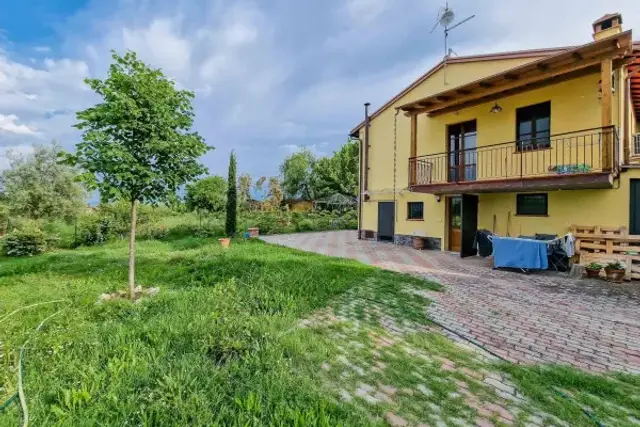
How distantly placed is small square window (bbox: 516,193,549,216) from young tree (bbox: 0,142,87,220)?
64.9 ft

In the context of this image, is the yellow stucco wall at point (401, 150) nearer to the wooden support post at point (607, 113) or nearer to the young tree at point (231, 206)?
the wooden support post at point (607, 113)

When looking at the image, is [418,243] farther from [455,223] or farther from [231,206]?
[231,206]

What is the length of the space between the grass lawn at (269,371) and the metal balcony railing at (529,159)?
20.9ft

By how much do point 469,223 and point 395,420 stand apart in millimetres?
9558

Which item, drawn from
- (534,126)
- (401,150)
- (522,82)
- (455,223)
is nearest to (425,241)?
(455,223)

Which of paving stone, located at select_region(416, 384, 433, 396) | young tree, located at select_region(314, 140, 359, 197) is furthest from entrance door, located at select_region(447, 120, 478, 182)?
young tree, located at select_region(314, 140, 359, 197)

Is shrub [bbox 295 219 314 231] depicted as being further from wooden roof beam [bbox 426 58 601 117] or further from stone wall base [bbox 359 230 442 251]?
wooden roof beam [bbox 426 58 601 117]

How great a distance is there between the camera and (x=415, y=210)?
12.5 m

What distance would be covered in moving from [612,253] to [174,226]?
17692 millimetres

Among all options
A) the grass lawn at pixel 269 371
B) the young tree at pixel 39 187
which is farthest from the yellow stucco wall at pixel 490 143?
the young tree at pixel 39 187

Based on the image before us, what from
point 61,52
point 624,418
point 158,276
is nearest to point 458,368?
point 624,418

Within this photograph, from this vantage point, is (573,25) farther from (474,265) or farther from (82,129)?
(82,129)

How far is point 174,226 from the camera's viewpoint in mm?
16375

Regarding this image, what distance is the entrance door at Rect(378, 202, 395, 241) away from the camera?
13492 mm
